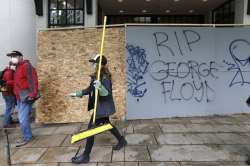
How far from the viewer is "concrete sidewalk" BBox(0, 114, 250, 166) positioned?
5527 mm

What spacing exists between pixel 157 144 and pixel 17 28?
22.8ft

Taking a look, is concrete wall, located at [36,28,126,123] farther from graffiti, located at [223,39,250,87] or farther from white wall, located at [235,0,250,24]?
white wall, located at [235,0,250,24]

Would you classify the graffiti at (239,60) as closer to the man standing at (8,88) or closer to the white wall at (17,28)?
the man standing at (8,88)

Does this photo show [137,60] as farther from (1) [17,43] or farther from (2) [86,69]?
(1) [17,43]

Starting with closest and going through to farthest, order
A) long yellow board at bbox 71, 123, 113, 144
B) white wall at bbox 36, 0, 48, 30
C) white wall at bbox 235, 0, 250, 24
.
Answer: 1. long yellow board at bbox 71, 123, 113, 144
2. white wall at bbox 235, 0, 250, 24
3. white wall at bbox 36, 0, 48, 30

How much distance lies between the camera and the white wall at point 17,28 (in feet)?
34.3

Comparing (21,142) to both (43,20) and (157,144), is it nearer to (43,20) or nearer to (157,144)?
(157,144)

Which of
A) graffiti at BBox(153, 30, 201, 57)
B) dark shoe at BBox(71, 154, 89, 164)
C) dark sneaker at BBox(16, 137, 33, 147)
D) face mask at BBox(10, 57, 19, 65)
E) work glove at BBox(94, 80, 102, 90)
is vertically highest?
graffiti at BBox(153, 30, 201, 57)

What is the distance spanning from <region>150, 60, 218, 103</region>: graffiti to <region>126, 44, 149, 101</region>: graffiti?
0.82 feet

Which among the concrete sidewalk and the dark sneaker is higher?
the concrete sidewalk

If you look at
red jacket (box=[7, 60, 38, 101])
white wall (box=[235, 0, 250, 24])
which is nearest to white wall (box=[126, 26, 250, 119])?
red jacket (box=[7, 60, 38, 101])

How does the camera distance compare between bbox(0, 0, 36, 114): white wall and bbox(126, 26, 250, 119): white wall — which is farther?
bbox(0, 0, 36, 114): white wall

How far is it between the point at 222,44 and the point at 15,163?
5.68 meters

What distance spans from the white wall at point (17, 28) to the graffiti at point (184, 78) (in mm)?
4989
